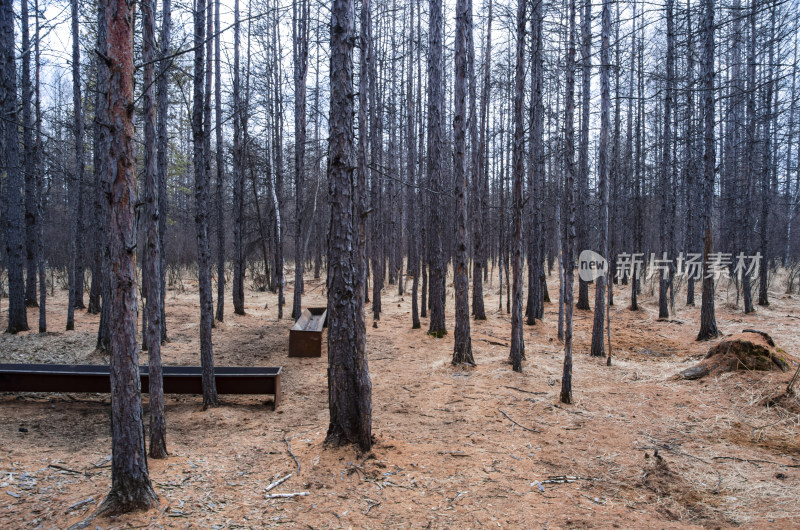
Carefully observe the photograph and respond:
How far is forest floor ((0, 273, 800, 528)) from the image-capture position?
12.7ft

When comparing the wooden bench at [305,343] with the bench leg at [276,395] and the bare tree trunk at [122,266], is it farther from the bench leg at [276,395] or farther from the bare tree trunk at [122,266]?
the bare tree trunk at [122,266]

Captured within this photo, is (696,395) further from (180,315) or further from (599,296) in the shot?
(180,315)

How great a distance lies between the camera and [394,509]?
13.1 feet

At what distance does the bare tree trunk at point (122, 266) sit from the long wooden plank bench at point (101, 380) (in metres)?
3.08

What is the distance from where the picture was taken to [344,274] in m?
4.86

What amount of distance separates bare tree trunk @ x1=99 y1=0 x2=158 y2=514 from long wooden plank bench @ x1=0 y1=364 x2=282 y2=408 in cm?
308

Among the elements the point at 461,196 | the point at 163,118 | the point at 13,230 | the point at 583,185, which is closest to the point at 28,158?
the point at 13,230

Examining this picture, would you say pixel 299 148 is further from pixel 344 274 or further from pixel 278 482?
pixel 278 482

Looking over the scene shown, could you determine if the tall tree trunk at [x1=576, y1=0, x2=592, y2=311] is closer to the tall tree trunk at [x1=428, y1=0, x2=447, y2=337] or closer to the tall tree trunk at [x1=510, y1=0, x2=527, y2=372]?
the tall tree trunk at [x1=510, y1=0, x2=527, y2=372]

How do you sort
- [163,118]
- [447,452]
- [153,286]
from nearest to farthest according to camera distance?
[153,286] → [447,452] → [163,118]

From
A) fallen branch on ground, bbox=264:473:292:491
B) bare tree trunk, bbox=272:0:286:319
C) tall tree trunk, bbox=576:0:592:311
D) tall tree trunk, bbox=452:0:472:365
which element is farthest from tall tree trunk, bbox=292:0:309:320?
fallen branch on ground, bbox=264:473:292:491

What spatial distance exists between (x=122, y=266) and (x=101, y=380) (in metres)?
3.88

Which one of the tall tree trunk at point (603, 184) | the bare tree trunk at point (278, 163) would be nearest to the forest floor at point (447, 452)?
the tall tree trunk at point (603, 184)

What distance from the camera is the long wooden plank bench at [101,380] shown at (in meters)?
6.30
